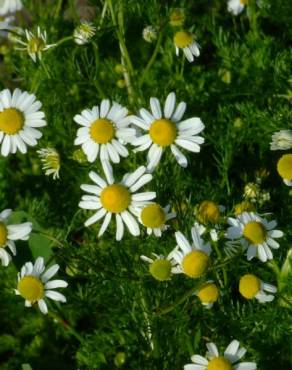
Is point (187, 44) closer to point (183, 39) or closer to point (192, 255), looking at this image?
point (183, 39)

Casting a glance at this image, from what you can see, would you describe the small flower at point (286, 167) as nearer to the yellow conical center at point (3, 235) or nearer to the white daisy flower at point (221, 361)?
the white daisy flower at point (221, 361)

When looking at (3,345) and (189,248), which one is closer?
(189,248)

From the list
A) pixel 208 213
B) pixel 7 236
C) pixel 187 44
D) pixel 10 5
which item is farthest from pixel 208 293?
pixel 10 5

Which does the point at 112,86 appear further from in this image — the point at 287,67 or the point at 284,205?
the point at 284,205

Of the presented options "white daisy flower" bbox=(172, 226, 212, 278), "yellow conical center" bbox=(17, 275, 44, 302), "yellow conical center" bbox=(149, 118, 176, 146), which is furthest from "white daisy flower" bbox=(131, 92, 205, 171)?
"yellow conical center" bbox=(17, 275, 44, 302)

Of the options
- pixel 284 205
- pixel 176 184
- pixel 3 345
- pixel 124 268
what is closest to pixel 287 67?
pixel 284 205
